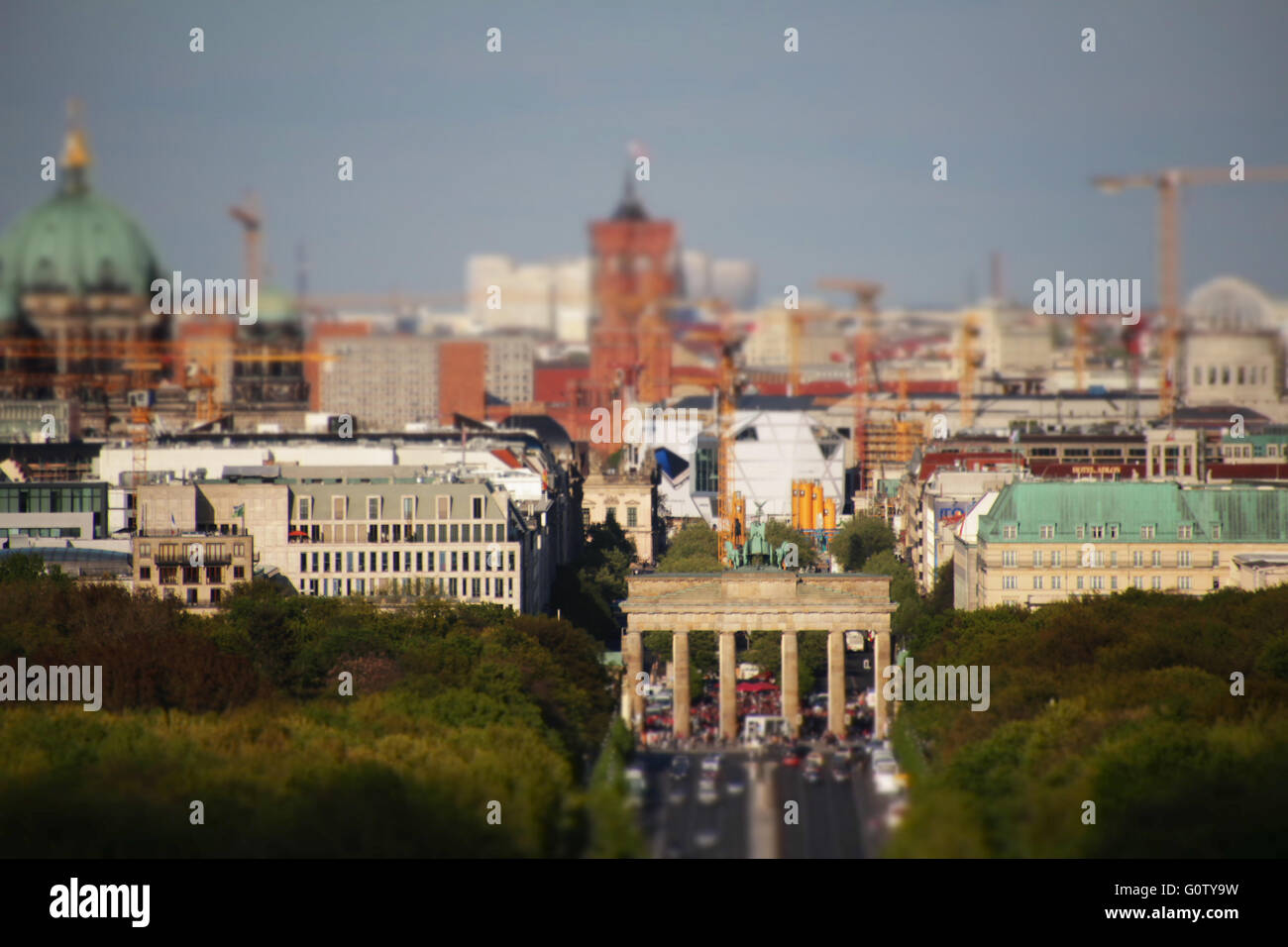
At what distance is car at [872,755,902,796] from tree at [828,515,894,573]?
85.2m

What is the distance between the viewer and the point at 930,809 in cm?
6638

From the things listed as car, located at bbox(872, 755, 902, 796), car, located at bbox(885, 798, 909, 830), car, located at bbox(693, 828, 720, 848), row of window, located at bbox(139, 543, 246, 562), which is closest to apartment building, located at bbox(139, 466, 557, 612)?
row of window, located at bbox(139, 543, 246, 562)

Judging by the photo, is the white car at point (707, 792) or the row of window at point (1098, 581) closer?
the white car at point (707, 792)

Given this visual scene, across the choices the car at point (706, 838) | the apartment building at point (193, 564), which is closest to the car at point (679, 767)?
the car at point (706, 838)

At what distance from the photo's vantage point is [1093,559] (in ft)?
430

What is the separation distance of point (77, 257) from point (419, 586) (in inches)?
1906

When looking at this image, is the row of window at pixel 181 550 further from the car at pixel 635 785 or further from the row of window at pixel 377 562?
the car at pixel 635 785

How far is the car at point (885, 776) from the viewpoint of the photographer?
95.7 meters

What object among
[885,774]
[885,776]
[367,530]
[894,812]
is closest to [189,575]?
[367,530]

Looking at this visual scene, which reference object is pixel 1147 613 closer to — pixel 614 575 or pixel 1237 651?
pixel 1237 651

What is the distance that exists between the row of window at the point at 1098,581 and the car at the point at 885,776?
91.2ft

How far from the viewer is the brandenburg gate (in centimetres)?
11669

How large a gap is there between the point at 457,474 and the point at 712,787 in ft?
165

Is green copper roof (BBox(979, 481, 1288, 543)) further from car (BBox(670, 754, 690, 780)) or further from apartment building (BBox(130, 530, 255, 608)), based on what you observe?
apartment building (BBox(130, 530, 255, 608))
